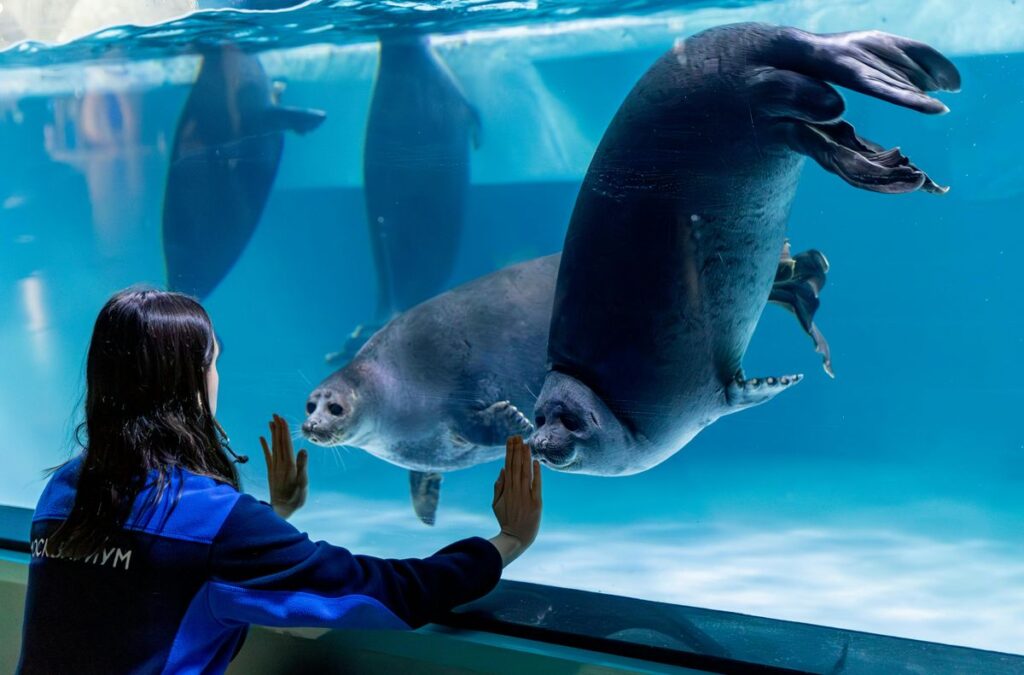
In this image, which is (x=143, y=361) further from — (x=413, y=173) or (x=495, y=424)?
(x=413, y=173)

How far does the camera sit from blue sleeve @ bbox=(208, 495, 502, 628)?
1234mm

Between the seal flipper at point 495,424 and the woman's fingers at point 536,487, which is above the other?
Answer: the woman's fingers at point 536,487

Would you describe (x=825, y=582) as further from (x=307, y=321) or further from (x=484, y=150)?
(x=307, y=321)

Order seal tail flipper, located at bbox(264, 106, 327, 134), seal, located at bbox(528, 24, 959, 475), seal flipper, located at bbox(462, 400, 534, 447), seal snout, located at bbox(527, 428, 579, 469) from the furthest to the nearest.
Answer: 1. seal tail flipper, located at bbox(264, 106, 327, 134)
2. seal flipper, located at bbox(462, 400, 534, 447)
3. seal snout, located at bbox(527, 428, 579, 469)
4. seal, located at bbox(528, 24, 959, 475)

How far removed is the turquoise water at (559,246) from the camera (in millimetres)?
3537

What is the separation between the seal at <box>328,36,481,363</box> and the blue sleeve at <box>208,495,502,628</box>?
3832 mm

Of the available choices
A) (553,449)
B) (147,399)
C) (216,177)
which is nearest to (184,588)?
(147,399)

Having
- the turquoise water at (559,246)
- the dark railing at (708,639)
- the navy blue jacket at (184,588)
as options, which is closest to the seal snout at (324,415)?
the turquoise water at (559,246)

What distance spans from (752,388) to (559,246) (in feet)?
3.87

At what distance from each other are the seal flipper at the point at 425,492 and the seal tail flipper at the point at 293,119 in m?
3.38

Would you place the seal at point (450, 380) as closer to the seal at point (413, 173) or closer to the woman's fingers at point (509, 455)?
the woman's fingers at point (509, 455)

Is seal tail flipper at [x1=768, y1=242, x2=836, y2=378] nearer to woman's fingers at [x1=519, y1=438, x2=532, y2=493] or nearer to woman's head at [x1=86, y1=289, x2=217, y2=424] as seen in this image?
woman's fingers at [x1=519, y1=438, x2=532, y2=493]

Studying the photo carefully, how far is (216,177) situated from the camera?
5660mm

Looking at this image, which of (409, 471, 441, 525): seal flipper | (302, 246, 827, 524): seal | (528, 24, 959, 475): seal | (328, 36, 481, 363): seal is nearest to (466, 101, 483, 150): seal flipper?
(328, 36, 481, 363): seal
